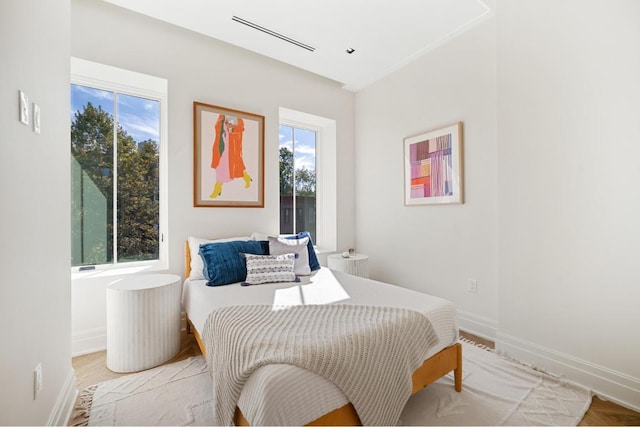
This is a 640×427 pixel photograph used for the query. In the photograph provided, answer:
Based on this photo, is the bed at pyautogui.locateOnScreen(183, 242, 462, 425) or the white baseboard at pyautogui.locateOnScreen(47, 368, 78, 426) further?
the white baseboard at pyautogui.locateOnScreen(47, 368, 78, 426)

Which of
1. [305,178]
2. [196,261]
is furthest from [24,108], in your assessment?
[305,178]

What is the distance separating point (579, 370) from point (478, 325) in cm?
77

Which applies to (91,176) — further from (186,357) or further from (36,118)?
(186,357)

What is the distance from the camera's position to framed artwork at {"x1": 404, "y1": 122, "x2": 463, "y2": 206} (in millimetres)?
2768

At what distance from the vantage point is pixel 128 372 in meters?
2.01

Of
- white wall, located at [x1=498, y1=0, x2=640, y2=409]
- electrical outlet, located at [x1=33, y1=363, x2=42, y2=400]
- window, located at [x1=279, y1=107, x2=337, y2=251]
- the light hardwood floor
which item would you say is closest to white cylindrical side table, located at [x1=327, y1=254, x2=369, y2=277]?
window, located at [x1=279, y1=107, x2=337, y2=251]

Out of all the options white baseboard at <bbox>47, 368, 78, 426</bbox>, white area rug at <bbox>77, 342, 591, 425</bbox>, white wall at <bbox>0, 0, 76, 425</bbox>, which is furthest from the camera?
white area rug at <bbox>77, 342, 591, 425</bbox>

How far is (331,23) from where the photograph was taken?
Result: 2.52 metres

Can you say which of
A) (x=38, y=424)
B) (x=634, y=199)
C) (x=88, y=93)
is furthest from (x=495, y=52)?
(x=38, y=424)

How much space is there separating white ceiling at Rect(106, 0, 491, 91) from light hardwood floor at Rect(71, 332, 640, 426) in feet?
8.89

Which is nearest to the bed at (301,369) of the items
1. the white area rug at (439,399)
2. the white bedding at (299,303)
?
the white bedding at (299,303)

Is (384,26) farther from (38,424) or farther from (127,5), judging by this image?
(38,424)

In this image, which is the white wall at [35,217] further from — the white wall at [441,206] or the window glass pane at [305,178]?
the white wall at [441,206]

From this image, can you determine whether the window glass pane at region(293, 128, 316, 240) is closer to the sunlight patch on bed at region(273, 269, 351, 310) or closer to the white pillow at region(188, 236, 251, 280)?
the white pillow at region(188, 236, 251, 280)
